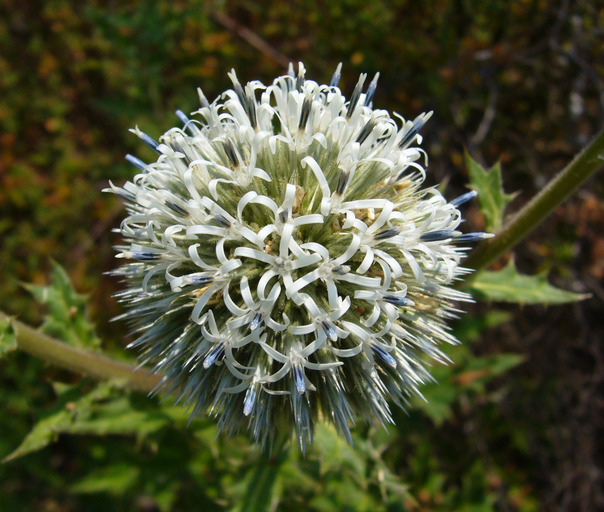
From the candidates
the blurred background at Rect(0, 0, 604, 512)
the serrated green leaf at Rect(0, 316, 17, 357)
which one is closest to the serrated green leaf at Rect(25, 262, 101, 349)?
the serrated green leaf at Rect(0, 316, 17, 357)

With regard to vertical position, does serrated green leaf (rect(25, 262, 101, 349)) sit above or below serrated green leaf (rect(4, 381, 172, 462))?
above

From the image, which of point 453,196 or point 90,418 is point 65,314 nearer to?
point 90,418

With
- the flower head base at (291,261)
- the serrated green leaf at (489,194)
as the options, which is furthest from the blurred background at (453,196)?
the flower head base at (291,261)

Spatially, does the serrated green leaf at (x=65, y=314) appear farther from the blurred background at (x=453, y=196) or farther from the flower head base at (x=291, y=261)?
the blurred background at (x=453, y=196)

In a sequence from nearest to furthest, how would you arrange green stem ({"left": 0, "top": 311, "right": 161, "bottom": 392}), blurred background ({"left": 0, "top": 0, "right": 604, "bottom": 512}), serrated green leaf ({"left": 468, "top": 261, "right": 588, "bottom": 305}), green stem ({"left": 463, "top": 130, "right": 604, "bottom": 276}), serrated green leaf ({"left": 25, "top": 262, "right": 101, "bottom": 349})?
green stem ({"left": 463, "top": 130, "right": 604, "bottom": 276}) < green stem ({"left": 0, "top": 311, "right": 161, "bottom": 392}) < serrated green leaf ({"left": 468, "top": 261, "right": 588, "bottom": 305}) < serrated green leaf ({"left": 25, "top": 262, "right": 101, "bottom": 349}) < blurred background ({"left": 0, "top": 0, "right": 604, "bottom": 512})

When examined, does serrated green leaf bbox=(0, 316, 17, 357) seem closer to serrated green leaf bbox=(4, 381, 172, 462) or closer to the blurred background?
serrated green leaf bbox=(4, 381, 172, 462)
